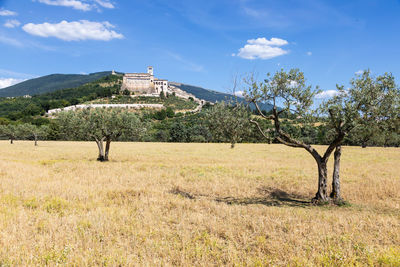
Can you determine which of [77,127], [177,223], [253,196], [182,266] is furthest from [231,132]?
[182,266]

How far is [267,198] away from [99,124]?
80.7 ft

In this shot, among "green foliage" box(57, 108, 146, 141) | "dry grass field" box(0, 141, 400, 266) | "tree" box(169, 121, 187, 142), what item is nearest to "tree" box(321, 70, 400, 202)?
"dry grass field" box(0, 141, 400, 266)

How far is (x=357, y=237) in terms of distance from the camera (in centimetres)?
840

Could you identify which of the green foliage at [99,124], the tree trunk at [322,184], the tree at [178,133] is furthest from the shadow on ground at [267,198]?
the tree at [178,133]

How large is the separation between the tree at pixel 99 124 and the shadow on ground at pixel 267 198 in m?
18.3

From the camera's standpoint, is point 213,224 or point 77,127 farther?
point 77,127

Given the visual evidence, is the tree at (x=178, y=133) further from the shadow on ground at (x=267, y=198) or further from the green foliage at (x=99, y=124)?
the shadow on ground at (x=267, y=198)

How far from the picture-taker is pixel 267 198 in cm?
1609

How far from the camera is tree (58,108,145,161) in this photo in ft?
105

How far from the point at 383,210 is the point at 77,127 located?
110 feet

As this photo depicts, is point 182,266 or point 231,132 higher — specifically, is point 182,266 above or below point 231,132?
below

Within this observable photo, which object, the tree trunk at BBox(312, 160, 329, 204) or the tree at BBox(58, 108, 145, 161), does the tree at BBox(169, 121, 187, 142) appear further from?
the tree trunk at BBox(312, 160, 329, 204)

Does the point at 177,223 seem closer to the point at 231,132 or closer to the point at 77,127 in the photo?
the point at 77,127

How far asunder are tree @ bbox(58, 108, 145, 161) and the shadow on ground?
18345 mm
